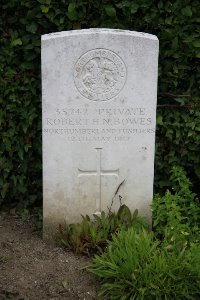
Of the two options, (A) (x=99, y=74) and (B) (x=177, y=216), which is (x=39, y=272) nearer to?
(B) (x=177, y=216)

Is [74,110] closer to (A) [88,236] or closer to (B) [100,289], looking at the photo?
(A) [88,236]

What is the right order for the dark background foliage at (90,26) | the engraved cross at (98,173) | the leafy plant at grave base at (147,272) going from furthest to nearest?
the dark background foliage at (90,26)
the engraved cross at (98,173)
the leafy plant at grave base at (147,272)

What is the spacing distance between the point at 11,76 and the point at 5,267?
1.61 m

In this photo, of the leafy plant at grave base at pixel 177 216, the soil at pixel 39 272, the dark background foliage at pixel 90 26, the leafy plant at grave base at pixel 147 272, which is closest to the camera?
the leafy plant at grave base at pixel 147 272

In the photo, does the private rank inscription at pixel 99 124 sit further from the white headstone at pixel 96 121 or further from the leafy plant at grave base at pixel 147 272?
the leafy plant at grave base at pixel 147 272

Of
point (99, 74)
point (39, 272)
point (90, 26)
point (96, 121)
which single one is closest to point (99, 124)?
point (96, 121)

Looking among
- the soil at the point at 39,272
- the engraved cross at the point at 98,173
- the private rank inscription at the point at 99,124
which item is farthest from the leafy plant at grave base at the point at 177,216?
Answer: the soil at the point at 39,272

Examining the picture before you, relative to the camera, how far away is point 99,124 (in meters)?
3.98

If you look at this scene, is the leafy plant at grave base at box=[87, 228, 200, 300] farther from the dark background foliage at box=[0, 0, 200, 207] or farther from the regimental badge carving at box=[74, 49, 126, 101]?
the dark background foliage at box=[0, 0, 200, 207]

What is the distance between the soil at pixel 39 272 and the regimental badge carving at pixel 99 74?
125 cm

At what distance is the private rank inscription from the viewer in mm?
3941

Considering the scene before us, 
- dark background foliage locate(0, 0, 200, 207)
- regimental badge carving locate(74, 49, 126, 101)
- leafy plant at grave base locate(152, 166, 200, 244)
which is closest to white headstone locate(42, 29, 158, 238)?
regimental badge carving locate(74, 49, 126, 101)

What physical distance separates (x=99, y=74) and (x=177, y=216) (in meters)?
1.21

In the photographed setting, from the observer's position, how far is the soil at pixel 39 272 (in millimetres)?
3479
